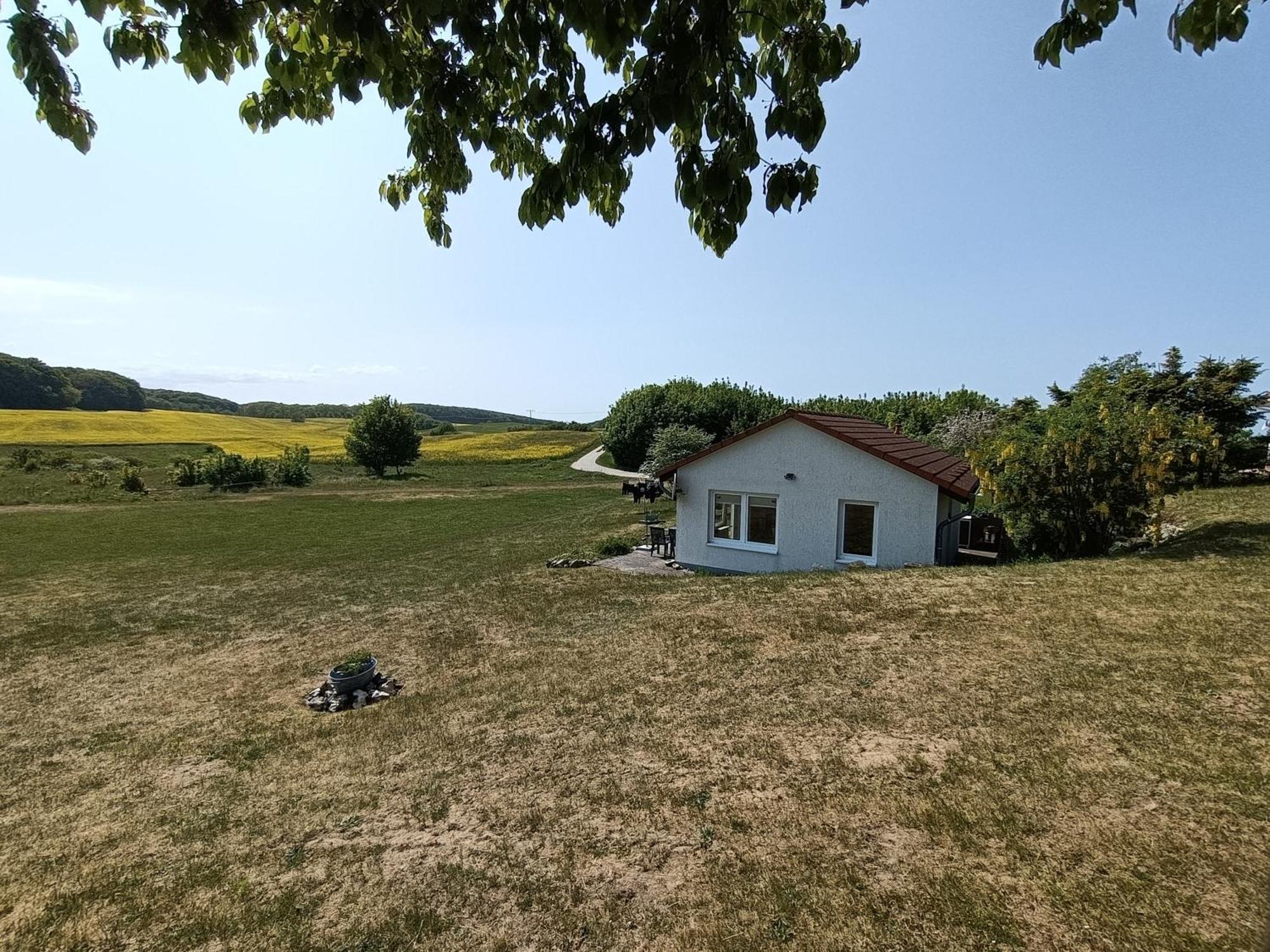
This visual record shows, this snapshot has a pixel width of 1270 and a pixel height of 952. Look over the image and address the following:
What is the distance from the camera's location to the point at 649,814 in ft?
13.3

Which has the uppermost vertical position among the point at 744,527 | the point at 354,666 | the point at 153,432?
the point at 153,432

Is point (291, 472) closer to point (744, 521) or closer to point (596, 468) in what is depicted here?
point (596, 468)

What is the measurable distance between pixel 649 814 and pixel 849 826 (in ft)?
4.45

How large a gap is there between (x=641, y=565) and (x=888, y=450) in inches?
250

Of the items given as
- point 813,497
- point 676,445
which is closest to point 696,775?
point 813,497

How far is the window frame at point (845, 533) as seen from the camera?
12070mm

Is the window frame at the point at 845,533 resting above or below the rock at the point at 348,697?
above

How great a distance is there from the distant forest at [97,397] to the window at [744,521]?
127 feet

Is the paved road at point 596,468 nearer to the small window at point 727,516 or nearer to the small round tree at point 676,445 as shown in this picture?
the small round tree at point 676,445

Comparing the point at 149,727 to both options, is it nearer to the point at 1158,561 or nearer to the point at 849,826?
the point at 849,826

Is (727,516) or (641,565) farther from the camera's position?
(641,565)

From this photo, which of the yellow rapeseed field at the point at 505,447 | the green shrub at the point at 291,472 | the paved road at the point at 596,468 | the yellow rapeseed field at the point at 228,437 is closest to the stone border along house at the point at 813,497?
the paved road at the point at 596,468

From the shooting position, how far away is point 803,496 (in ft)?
41.7

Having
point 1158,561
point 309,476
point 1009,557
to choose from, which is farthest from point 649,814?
point 309,476
